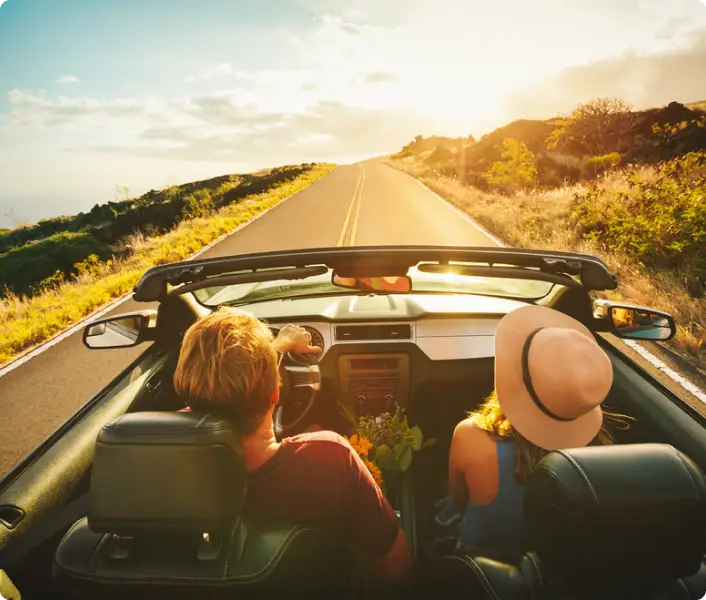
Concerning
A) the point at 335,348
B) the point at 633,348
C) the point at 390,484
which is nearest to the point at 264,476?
the point at 390,484

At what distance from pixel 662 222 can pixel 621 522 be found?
40.0 feet

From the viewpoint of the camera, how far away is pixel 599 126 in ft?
124

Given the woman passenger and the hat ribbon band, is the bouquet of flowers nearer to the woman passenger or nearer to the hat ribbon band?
the woman passenger

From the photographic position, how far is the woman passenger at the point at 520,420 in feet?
6.32

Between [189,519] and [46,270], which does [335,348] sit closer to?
[189,519]

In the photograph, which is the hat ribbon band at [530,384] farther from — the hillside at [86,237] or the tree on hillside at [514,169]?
the tree on hillside at [514,169]

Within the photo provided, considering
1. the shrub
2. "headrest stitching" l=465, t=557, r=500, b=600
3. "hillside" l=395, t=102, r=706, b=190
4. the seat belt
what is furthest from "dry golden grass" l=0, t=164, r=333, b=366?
"hillside" l=395, t=102, r=706, b=190

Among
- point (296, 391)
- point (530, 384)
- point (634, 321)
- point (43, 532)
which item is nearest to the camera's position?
point (530, 384)

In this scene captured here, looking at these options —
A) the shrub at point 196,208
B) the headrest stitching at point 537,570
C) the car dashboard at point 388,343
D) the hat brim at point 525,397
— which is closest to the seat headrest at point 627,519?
the headrest stitching at point 537,570

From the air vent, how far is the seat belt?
80.1 inches

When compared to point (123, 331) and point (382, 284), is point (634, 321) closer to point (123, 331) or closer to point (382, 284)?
point (382, 284)

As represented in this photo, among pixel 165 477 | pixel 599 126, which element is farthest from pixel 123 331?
pixel 599 126

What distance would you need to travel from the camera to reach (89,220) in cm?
4247

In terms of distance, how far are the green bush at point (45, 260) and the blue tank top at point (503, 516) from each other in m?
21.1
